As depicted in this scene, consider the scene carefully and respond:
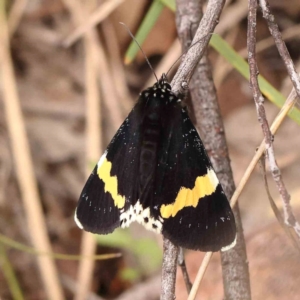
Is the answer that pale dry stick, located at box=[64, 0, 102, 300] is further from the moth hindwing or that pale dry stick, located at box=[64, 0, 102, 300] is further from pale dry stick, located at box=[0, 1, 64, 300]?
the moth hindwing

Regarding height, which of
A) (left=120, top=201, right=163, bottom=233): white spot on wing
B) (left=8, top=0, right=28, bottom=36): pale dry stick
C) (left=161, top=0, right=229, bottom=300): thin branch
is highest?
(left=8, top=0, right=28, bottom=36): pale dry stick

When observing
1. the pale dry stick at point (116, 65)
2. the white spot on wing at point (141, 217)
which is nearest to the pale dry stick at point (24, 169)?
the pale dry stick at point (116, 65)

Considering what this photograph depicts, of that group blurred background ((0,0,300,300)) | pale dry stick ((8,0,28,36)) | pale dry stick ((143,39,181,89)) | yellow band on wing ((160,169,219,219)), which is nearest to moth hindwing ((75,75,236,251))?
yellow band on wing ((160,169,219,219))

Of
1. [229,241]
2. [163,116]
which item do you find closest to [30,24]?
[163,116]

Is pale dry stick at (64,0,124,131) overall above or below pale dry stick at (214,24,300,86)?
above

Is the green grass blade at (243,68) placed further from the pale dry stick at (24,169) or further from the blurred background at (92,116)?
the pale dry stick at (24,169)

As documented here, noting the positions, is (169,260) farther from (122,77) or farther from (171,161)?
(122,77)

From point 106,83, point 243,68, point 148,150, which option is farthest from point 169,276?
point 106,83
